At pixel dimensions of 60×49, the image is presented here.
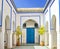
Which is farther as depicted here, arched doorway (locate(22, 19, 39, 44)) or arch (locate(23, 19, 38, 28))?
arch (locate(23, 19, 38, 28))

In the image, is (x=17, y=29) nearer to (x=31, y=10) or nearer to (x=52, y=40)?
(x=31, y=10)

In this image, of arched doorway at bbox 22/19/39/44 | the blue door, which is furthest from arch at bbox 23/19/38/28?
the blue door

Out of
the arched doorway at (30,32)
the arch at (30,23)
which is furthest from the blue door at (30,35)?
the arch at (30,23)

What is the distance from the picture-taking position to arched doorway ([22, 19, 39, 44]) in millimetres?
17297

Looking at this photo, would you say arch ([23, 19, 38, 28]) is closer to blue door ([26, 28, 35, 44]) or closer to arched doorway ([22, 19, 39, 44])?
arched doorway ([22, 19, 39, 44])

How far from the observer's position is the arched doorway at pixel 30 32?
17.3 metres

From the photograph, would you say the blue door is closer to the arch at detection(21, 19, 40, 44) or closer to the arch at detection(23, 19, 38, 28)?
the arch at detection(21, 19, 40, 44)

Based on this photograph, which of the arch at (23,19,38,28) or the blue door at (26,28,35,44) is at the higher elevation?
the arch at (23,19,38,28)

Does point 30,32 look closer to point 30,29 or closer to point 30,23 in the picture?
point 30,29

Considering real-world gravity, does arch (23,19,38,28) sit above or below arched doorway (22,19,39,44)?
above

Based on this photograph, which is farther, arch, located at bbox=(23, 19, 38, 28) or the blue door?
arch, located at bbox=(23, 19, 38, 28)

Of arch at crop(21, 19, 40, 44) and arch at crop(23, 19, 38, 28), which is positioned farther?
arch at crop(23, 19, 38, 28)

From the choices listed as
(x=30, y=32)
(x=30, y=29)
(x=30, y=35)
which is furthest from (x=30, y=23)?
(x=30, y=35)

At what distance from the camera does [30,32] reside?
17453 millimetres
